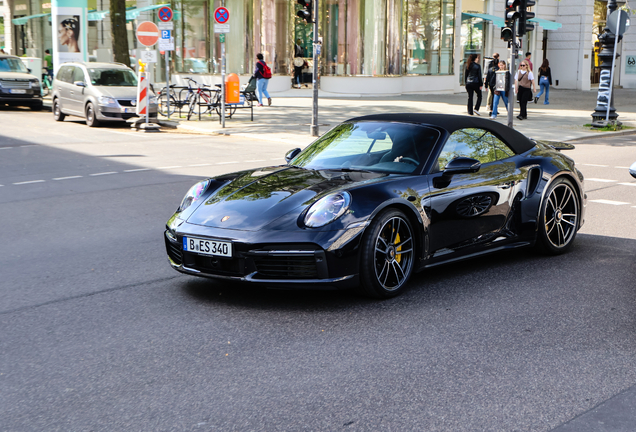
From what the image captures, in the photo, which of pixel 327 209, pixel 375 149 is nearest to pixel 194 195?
pixel 327 209

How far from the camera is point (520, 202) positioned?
6.61m

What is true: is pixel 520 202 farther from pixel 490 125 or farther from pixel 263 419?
pixel 263 419

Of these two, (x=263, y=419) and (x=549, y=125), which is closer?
(x=263, y=419)

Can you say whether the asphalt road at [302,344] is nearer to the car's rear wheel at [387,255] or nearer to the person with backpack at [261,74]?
the car's rear wheel at [387,255]

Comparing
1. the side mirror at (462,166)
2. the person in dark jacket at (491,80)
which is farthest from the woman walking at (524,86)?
the side mirror at (462,166)

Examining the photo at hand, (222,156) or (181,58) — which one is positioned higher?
(181,58)

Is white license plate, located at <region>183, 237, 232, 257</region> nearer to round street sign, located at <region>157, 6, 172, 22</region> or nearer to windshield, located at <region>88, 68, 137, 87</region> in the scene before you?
windshield, located at <region>88, 68, 137, 87</region>

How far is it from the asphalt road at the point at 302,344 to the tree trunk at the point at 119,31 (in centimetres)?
1914

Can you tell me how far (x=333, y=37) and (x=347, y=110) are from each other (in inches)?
381

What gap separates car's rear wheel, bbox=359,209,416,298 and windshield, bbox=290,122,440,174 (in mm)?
551

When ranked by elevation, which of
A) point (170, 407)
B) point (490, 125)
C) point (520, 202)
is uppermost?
point (490, 125)

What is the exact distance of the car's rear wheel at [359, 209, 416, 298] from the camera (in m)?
5.34

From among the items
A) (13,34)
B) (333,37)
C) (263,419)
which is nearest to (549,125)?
(333,37)

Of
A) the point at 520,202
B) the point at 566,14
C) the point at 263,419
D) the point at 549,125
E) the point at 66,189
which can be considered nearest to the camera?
the point at 263,419
